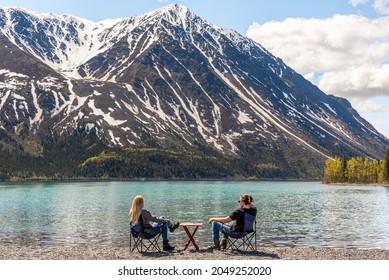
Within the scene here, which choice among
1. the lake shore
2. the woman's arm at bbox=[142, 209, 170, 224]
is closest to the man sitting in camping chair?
the lake shore

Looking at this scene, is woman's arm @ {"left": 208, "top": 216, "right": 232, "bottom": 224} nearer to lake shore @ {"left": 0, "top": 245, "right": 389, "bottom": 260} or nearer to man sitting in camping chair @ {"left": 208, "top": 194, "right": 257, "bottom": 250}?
man sitting in camping chair @ {"left": 208, "top": 194, "right": 257, "bottom": 250}

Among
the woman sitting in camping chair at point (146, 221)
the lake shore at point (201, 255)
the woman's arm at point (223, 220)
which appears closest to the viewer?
the lake shore at point (201, 255)

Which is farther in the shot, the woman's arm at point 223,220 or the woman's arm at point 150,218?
the woman's arm at point 150,218

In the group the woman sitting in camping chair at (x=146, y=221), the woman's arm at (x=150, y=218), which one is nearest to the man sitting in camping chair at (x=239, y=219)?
the woman sitting in camping chair at (x=146, y=221)

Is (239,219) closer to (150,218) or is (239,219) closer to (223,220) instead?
(223,220)

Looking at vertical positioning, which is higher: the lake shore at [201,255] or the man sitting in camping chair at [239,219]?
the man sitting in camping chair at [239,219]

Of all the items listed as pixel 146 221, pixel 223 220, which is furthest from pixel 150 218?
pixel 223 220

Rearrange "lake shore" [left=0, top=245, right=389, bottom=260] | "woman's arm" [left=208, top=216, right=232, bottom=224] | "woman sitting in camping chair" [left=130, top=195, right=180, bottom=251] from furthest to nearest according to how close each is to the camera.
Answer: "woman sitting in camping chair" [left=130, top=195, right=180, bottom=251], "woman's arm" [left=208, top=216, right=232, bottom=224], "lake shore" [left=0, top=245, right=389, bottom=260]

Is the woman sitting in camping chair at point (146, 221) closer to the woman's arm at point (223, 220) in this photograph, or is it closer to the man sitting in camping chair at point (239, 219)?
the woman's arm at point (223, 220)

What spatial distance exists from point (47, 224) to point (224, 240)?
3896 cm

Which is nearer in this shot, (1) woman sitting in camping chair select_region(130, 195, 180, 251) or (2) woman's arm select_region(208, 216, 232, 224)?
(2) woman's arm select_region(208, 216, 232, 224)

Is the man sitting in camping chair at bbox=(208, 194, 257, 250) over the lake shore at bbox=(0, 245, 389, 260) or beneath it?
over
